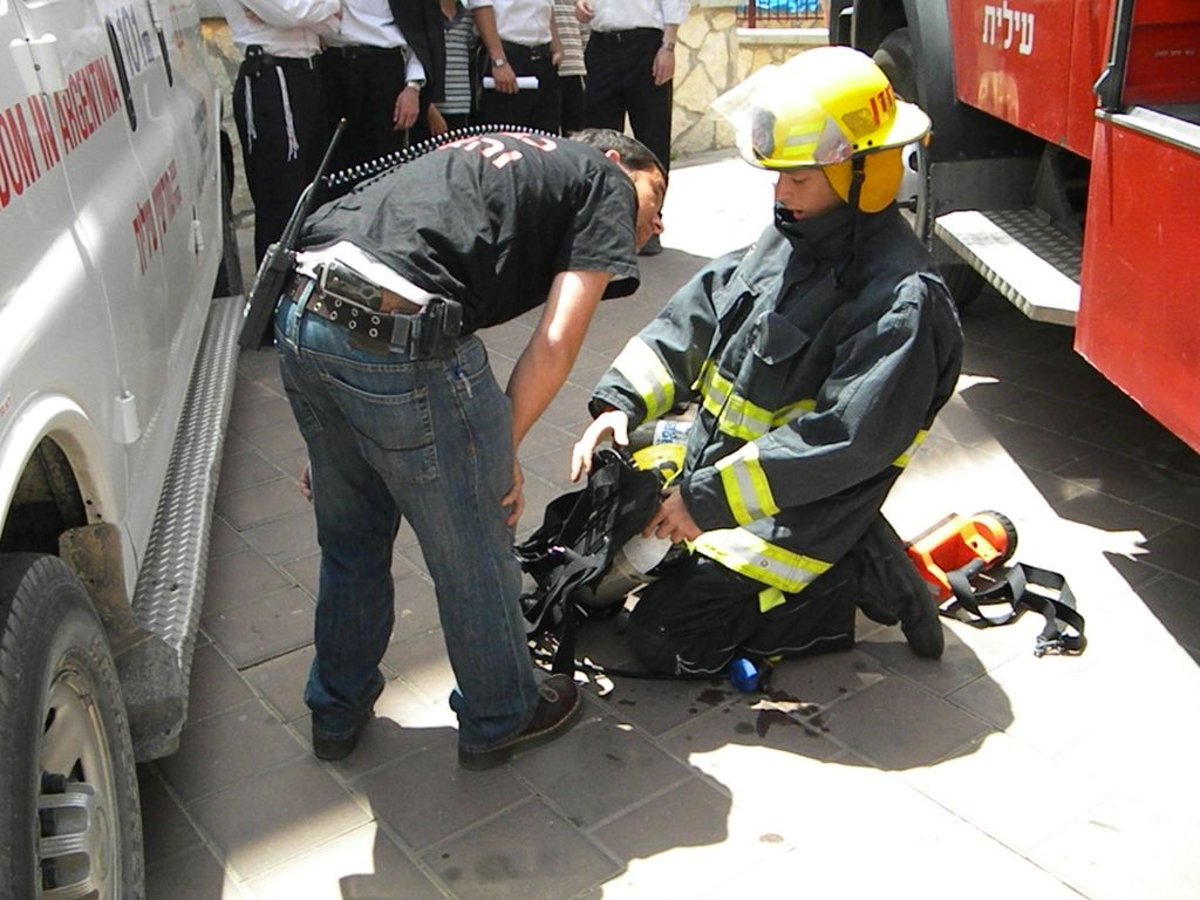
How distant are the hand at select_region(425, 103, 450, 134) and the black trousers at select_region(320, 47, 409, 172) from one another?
0.19 m

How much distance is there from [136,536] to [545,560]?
115 centimetres

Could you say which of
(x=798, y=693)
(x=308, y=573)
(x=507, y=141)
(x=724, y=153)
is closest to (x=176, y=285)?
(x=308, y=573)

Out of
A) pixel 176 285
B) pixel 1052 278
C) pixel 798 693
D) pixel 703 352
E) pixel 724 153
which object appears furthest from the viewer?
pixel 724 153

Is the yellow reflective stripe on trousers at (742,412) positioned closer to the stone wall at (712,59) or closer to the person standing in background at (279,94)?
the person standing in background at (279,94)

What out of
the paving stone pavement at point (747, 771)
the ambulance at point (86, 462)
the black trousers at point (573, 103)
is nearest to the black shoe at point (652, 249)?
the black trousers at point (573, 103)

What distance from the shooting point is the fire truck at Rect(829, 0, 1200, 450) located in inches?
131

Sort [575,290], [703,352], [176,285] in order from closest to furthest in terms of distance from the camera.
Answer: [575,290]
[703,352]
[176,285]

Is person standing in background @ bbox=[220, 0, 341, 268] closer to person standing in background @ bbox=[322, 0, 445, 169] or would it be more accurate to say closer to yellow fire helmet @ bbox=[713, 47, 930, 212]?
person standing in background @ bbox=[322, 0, 445, 169]

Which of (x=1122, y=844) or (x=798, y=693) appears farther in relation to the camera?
(x=798, y=693)

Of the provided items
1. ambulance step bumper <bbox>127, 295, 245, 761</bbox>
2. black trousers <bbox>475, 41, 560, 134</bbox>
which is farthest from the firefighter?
black trousers <bbox>475, 41, 560, 134</bbox>

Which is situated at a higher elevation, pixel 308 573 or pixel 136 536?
pixel 136 536

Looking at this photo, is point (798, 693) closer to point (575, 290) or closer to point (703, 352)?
point (703, 352)

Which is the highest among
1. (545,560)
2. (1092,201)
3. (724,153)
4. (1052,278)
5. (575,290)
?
(575,290)

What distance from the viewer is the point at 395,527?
2.97 metres
